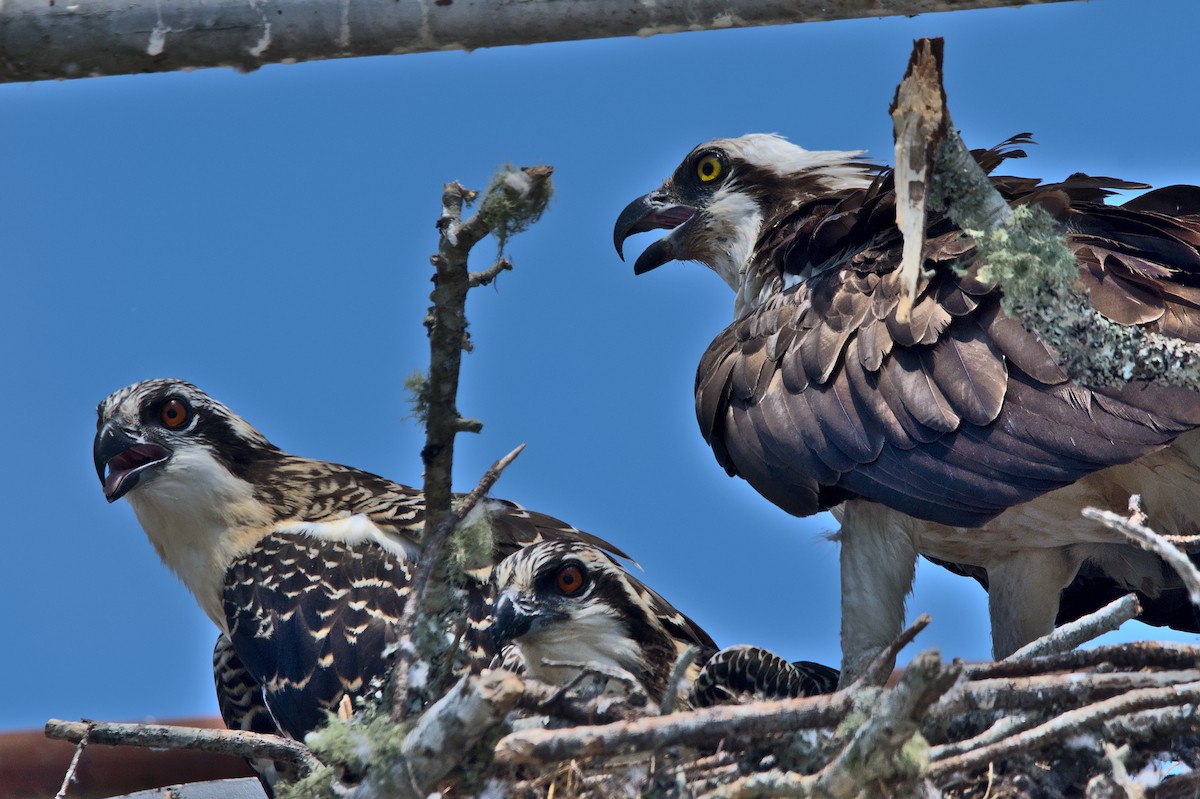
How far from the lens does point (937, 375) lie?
14.3 ft

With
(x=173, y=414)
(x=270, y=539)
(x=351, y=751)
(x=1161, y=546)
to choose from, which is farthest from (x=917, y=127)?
(x=173, y=414)

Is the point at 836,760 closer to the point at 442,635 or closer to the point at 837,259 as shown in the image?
the point at 442,635

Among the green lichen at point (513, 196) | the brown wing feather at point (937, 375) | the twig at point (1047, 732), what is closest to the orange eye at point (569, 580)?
the brown wing feather at point (937, 375)

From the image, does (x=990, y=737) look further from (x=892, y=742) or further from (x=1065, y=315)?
(x=1065, y=315)

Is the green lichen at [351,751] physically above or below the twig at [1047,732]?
above

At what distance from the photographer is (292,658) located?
493 cm

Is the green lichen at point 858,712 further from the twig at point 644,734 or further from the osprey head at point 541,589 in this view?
the osprey head at point 541,589

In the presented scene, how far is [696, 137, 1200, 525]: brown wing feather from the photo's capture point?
415cm

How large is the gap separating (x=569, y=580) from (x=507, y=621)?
0.27 meters

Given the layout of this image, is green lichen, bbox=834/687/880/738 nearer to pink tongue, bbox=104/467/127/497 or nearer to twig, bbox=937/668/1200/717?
twig, bbox=937/668/1200/717

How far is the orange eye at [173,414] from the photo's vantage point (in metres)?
5.63

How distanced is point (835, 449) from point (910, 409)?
256mm

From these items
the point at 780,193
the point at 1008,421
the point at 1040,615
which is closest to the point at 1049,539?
the point at 1040,615

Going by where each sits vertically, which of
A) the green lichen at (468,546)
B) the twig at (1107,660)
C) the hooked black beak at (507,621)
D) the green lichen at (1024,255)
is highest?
the hooked black beak at (507,621)
